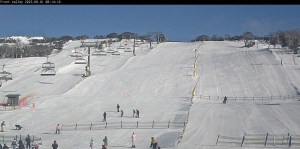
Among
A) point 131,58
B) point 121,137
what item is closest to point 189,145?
point 121,137

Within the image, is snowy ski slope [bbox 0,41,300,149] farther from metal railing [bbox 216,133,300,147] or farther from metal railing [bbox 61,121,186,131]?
metal railing [bbox 216,133,300,147]

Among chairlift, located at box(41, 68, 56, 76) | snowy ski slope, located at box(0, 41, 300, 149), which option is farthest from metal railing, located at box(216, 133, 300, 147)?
chairlift, located at box(41, 68, 56, 76)

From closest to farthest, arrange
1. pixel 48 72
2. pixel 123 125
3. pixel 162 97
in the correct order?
1. pixel 123 125
2. pixel 162 97
3. pixel 48 72

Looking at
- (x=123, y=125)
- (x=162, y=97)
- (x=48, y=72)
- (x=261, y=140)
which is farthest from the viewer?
(x=48, y=72)

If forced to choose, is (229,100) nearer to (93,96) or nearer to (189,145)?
(93,96)

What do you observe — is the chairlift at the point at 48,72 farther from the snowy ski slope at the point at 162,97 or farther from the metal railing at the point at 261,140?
the metal railing at the point at 261,140

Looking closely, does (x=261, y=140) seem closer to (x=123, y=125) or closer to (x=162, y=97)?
(x=123, y=125)

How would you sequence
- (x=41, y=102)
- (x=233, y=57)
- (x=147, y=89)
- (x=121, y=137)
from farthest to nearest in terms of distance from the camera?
(x=233, y=57)
(x=147, y=89)
(x=41, y=102)
(x=121, y=137)

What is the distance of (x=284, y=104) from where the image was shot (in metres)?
57.1

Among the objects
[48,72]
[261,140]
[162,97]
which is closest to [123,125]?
[261,140]

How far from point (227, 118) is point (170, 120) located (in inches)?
214

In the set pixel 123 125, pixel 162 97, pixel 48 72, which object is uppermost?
pixel 48 72

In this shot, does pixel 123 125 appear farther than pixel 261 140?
Yes

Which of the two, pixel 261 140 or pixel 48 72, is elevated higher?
pixel 261 140
